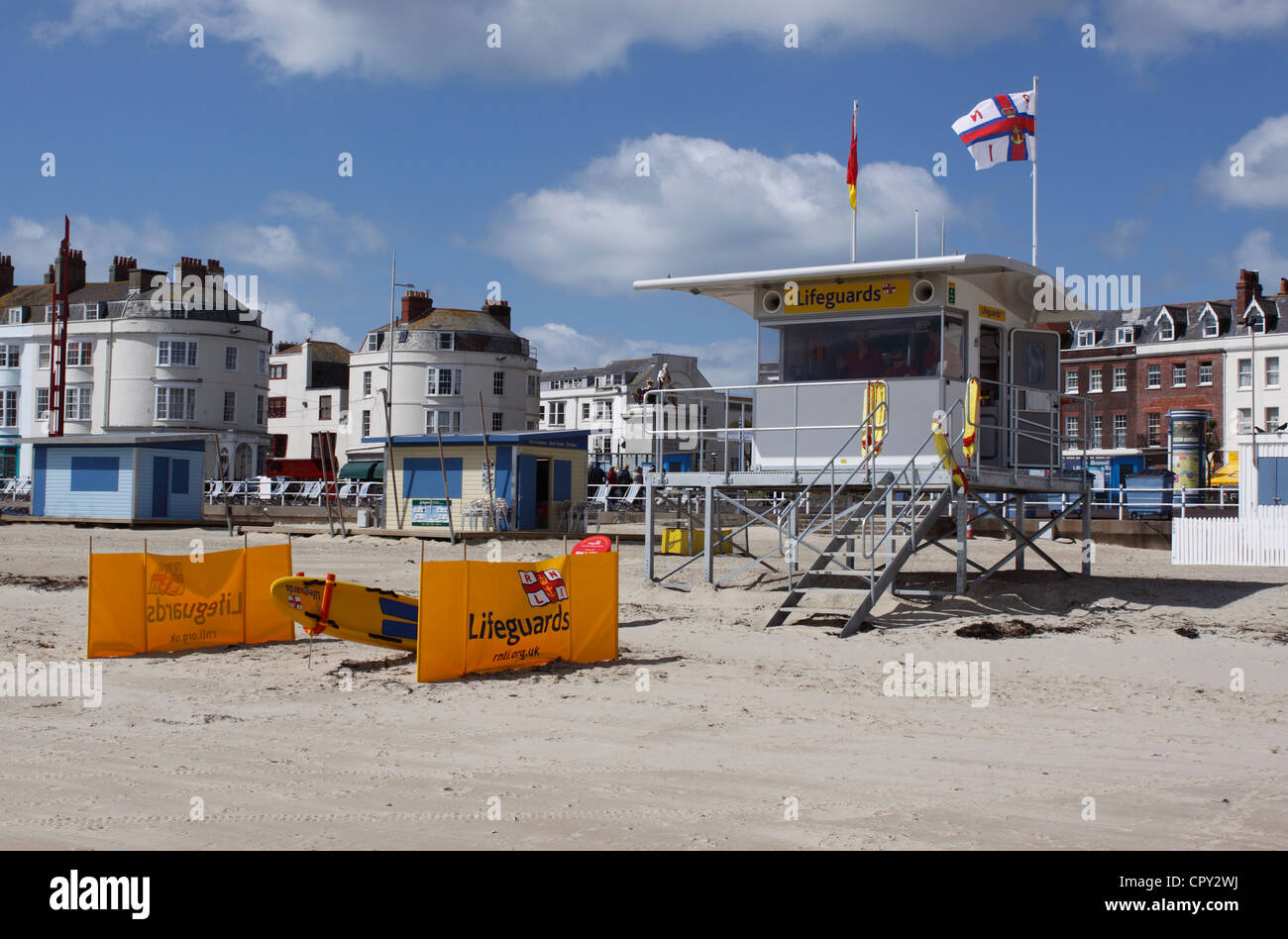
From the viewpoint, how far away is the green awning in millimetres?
57906

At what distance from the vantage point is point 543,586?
1201 cm

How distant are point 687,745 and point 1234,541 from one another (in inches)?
841

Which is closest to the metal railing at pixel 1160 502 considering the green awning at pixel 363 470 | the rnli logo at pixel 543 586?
the rnli logo at pixel 543 586

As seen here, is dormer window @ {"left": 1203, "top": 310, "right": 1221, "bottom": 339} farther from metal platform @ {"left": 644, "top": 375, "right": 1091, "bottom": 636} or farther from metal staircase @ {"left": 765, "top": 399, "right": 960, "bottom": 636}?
metal staircase @ {"left": 765, "top": 399, "right": 960, "bottom": 636}

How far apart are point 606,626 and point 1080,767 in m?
5.60

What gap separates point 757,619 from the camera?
16188 mm

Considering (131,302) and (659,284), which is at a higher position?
(131,302)

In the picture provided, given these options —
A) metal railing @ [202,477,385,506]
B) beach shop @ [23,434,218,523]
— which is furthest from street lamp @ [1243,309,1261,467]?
beach shop @ [23,434,218,523]

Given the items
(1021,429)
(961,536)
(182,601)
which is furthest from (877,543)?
(182,601)

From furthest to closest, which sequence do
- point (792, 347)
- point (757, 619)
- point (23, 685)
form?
point (792, 347) < point (757, 619) < point (23, 685)

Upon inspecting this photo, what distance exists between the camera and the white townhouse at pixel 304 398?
8188 cm
